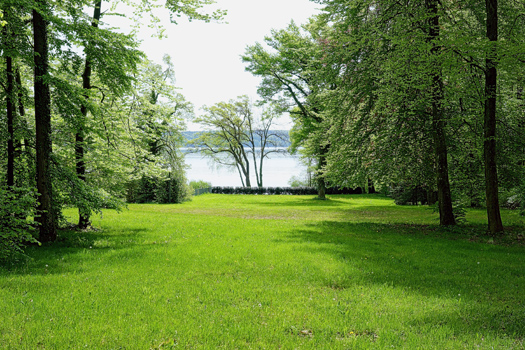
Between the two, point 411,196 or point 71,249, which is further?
point 411,196

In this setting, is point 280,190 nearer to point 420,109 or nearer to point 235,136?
point 235,136

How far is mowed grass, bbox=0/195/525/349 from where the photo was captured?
427cm

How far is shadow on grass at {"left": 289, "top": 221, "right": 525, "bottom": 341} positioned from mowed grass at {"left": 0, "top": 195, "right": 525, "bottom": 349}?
0.03 meters

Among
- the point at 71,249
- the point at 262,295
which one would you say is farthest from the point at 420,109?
the point at 71,249

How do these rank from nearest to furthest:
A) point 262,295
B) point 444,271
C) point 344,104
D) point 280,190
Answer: point 262,295, point 444,271, point 344,104, point 280,190

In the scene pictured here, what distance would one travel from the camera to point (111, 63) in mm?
9125

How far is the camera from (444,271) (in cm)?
758

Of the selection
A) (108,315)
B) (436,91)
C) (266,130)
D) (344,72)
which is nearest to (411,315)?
(108,315)

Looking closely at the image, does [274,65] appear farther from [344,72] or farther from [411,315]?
[411,315]

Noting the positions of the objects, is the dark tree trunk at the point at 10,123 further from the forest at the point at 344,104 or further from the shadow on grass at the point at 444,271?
the shadow on grass at the point at 444,271

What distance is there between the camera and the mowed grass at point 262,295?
4.27 metres

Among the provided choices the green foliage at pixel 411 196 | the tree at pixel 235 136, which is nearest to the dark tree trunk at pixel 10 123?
the green foliage at pixel 411 196

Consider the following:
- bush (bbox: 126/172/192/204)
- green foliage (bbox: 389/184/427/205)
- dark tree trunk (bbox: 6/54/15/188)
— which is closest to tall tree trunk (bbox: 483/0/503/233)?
→ dark tree trunk (bbox: 6/54/15/188)

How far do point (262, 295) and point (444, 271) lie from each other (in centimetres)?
425
